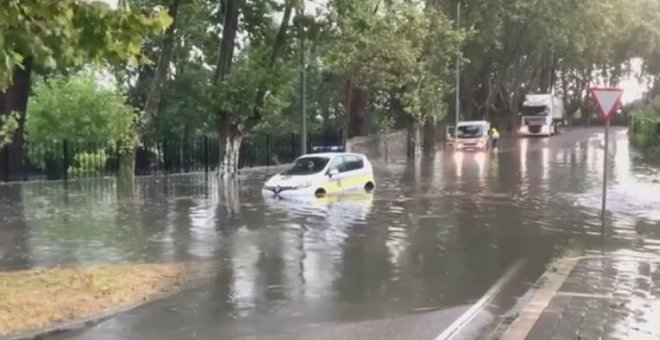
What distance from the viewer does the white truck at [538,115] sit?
6981cm

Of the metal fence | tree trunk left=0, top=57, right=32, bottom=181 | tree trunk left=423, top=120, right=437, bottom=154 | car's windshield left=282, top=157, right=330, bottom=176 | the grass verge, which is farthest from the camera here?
tree trunk left=423, top=120, right=437, bottom=154

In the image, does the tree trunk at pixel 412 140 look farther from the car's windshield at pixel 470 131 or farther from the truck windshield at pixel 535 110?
the truck windshield at pixel 535 110

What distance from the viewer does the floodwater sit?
913 cm

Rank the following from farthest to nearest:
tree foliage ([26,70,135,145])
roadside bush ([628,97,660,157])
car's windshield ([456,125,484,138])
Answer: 1. car's windshield ([456,125,484,138])
2. roadside bush ([628,97,660,157])
3. tree foliage ([26,70,135,145])

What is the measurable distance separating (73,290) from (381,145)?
3871 centimetres

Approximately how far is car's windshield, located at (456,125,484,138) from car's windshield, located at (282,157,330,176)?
3106 centimetres

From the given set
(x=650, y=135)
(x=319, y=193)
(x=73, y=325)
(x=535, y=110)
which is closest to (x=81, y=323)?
(x=73, y=325)

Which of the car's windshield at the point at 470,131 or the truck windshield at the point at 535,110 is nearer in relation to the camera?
the car's windshield at the point at 470,131

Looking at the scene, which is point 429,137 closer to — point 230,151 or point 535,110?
point 535,110

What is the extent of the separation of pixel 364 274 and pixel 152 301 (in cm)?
308

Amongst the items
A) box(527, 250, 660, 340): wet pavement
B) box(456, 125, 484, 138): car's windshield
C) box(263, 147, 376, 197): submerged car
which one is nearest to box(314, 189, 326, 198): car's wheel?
box(263, 147, 376, 197): submerged car

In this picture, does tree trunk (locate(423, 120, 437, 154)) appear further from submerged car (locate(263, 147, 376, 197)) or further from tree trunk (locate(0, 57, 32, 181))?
tree trunk (locate(0, 57, 32, 181))

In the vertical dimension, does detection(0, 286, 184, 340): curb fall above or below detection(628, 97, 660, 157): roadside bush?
below

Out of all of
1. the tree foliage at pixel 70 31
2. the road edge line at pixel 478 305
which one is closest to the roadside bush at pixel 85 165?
the road edge line at pixel 478 305
